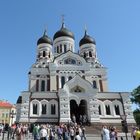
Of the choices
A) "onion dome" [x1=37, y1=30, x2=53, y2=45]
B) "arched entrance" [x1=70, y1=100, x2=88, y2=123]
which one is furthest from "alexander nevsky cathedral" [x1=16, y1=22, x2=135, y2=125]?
"onion dome" [x1=37, y1=30, x2=53, y2=45]

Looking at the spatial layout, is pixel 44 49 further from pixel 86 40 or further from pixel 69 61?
pixel 86 40

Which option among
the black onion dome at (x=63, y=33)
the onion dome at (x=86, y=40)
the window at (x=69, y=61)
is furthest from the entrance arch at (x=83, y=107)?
the black onion dome at (x=63, y=33)

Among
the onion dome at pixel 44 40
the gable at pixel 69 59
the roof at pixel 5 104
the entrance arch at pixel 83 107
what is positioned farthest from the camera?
the roof at pixel 5 104

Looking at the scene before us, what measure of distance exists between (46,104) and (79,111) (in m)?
6.52

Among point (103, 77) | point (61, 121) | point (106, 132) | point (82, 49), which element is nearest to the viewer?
point (106, 132)

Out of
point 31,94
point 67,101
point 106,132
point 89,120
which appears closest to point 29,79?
point 31,94

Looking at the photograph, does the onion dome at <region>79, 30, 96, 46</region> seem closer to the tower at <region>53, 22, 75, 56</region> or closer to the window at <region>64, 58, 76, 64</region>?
the tower at <region>53, 22, 75, 56</region>

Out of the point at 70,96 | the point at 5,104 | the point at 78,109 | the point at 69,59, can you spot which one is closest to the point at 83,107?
the point at 78,109

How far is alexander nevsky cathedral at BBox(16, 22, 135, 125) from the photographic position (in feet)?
116

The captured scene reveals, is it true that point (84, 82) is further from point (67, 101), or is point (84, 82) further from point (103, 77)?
point (103, 77)

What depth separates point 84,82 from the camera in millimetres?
37500

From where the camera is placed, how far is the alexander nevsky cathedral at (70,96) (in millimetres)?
35250

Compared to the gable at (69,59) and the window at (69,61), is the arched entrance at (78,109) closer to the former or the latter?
the gable at (69,59)

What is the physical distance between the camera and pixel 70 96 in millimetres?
36156
